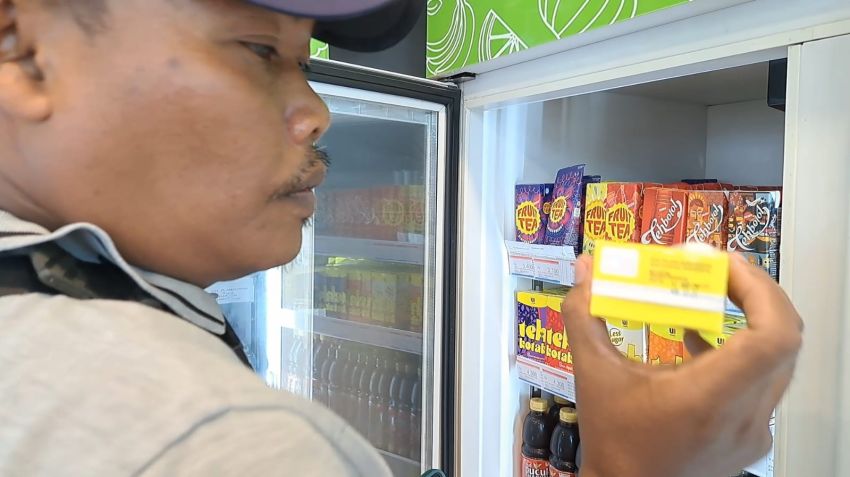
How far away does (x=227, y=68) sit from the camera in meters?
0.46

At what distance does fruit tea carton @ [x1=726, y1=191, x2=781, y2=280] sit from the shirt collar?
2.78 ft

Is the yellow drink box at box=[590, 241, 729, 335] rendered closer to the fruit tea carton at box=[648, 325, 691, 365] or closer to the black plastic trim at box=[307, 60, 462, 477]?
the fruit tea carton at box=[648, 325, 691, 365]

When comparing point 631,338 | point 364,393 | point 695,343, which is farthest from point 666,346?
point 364,393

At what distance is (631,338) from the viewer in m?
1.17

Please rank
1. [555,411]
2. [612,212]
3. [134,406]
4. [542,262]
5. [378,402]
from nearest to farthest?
1. [134,406]
2. [612,212]
3. [542,262]
4. [555,411]
5. [378,402]

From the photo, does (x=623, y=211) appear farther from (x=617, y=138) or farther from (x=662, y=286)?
(x=662, y=286)

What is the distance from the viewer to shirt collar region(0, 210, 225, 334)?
39cm

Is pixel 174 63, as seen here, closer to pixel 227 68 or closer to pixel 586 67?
pixel 227 68

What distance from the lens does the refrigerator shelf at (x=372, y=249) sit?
4.91 ft

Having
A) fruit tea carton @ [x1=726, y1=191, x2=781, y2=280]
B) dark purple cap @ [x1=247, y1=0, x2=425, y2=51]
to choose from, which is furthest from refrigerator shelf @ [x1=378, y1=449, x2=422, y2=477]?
dark purple cap @ [x1=247, y1=0, x2=425, y2=51]

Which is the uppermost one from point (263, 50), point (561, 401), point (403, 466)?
point (263, 50)

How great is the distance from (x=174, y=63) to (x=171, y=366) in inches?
8.8

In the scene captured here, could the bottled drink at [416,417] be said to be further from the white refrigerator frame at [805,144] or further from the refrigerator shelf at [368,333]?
the white refrigerator frame at [805,144]

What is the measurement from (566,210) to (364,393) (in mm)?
801
